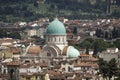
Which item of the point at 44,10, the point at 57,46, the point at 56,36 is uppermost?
the point at 56,36

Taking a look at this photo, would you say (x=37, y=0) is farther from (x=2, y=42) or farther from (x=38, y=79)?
(x=38, y=79)

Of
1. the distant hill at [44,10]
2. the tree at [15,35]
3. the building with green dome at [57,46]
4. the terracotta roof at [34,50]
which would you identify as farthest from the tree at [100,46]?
the distant hill at [44,10]

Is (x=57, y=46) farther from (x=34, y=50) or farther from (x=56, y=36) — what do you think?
(x=34, y=50)

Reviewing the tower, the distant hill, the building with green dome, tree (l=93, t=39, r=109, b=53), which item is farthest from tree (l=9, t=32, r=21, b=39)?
the tower

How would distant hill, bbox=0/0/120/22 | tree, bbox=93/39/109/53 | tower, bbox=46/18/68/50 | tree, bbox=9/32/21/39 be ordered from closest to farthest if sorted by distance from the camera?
tower, bbox=46/18/68/50 < tree, bbox=93/39/109/53 < tree, bbox=9/32/21/39 < distant hill, bbox=0/0/120/22

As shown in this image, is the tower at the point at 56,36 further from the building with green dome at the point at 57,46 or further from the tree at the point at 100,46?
the tree at the point at 100,46

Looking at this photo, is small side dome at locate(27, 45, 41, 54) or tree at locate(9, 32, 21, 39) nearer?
small side dome at locate(27, 45, 41, 54)

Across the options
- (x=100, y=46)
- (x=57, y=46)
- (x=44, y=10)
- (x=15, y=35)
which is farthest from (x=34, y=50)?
(x=44, y=10)

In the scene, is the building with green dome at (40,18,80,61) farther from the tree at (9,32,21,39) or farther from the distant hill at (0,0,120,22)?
the distant hill at (0,0,120,22)
